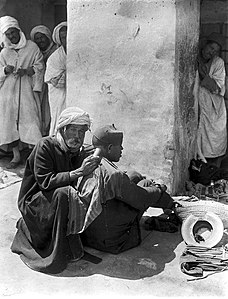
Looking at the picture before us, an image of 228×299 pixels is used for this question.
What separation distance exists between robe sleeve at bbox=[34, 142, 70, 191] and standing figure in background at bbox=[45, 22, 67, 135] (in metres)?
2.31

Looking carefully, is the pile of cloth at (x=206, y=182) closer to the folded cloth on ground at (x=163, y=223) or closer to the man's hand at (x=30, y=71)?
the folded cloth on ground at (x=163, y=223)

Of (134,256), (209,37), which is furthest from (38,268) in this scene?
(209,37)

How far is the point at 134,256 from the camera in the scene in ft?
13.9

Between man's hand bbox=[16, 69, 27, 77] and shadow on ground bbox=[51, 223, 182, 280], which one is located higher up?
man's hand bbox=[16, 69, 27, 77]

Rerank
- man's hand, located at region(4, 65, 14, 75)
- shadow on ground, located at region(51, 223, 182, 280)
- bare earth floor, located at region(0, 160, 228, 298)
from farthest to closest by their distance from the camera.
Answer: man's hand, located at region(4, 65, 14, 75) < shadow on ground, located at region(51, 223, 182, 280) < bare earth floor, located at region(0, 160, 228, 298)

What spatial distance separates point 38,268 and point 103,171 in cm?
88

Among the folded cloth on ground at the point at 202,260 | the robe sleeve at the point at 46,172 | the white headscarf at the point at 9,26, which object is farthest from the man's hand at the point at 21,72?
the folded cloth on ground at the point at 202,260

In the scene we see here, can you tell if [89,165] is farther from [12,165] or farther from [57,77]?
[12,165]

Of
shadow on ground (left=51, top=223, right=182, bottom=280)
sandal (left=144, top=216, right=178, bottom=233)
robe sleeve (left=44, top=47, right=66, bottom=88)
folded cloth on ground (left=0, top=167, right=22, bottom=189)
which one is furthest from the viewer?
robe sleeve (left=44, top=47, right=66, bottom=88)

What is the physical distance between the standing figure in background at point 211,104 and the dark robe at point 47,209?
2.67 m

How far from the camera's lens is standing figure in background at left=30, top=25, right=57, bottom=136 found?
6849mm

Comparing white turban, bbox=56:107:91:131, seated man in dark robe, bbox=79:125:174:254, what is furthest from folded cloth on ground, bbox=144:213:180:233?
white turban, bbox=56:107:91:131

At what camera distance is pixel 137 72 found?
5504 mm

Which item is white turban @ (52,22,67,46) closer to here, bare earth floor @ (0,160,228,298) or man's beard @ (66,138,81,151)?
man's beard @ (66,138,81,151)
